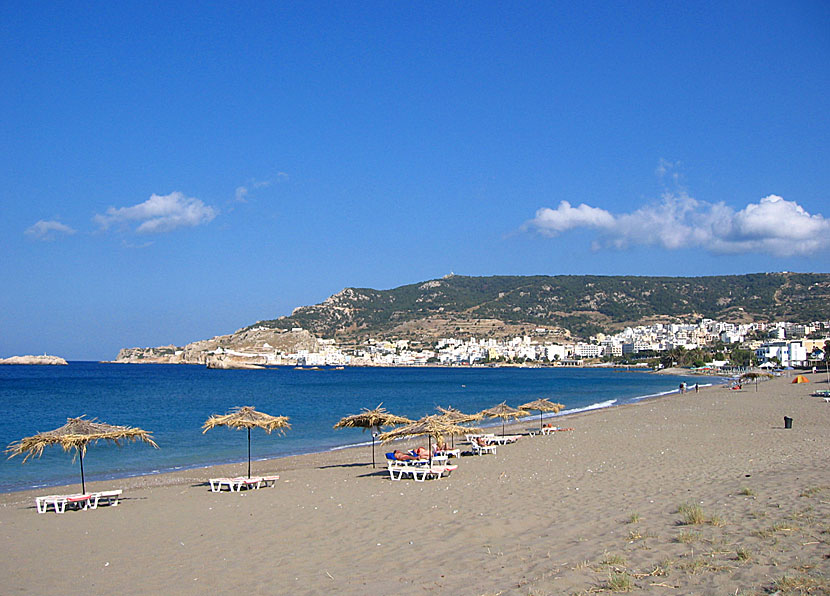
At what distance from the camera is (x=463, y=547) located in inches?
309

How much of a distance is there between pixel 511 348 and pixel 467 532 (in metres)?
168

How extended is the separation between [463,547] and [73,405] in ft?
150

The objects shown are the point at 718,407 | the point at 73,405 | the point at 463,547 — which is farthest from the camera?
the point at 73,405

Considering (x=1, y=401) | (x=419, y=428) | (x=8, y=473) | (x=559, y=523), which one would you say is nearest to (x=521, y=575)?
(x=559, y=523)

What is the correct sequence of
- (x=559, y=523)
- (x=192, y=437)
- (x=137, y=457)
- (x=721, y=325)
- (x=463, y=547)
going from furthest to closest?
(x=721, y=325), (x=192, y=437), (x=137, y=457), (x=559, y=523), (x=463, y=547)

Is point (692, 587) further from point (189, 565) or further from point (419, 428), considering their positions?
point (419, 428)

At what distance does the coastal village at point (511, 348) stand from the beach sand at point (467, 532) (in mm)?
123869

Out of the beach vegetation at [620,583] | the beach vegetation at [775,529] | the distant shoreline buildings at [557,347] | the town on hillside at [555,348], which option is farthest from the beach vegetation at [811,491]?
the distant shoreline buildings at [557,347]

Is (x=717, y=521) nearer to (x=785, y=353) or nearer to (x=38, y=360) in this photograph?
(x=785, y=353)

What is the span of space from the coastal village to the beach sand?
4877 inches

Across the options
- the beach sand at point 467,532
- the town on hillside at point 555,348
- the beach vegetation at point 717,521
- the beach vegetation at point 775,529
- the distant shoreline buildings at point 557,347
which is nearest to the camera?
the beach sand at point 467,532

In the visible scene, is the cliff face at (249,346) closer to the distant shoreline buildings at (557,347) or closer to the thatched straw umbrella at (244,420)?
the distant shoreline buildings at (557,347)

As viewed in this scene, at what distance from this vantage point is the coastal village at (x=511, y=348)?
146250 mm

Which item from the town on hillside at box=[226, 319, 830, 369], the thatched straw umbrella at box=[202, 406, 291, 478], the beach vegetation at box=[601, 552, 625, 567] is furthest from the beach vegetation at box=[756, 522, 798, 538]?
the town on hillside at box=[226, 319, 830, 369]
